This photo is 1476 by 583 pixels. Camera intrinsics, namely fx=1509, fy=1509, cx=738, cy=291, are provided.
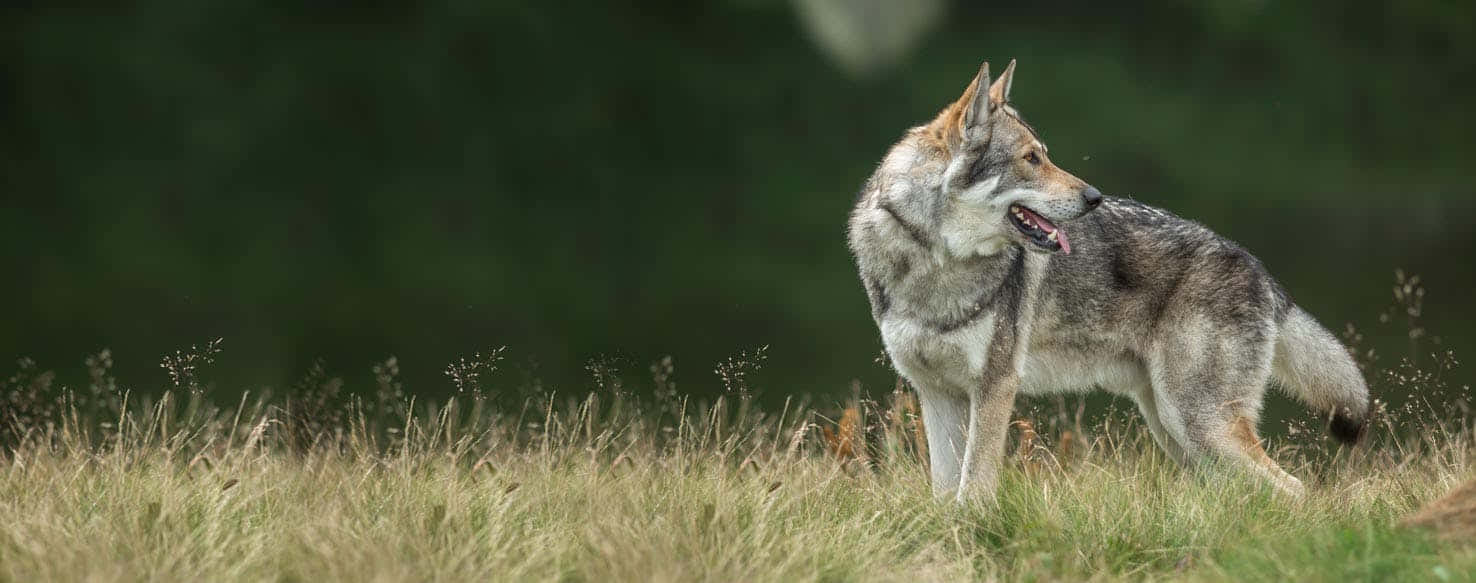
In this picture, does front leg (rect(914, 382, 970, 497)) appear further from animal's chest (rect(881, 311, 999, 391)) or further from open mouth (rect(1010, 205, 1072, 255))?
open mouth (rect(1010, 205, 1072, 255))

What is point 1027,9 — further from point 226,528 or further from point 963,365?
point 226,528

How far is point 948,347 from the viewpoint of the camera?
→ 5.20 m

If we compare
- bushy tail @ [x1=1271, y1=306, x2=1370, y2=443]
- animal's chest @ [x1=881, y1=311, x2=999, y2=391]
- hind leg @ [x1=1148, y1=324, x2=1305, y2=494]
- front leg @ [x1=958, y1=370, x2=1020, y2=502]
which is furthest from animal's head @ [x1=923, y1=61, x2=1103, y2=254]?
bushy tail @ [x1=1271, y1=306, x2=1370, y2=443]

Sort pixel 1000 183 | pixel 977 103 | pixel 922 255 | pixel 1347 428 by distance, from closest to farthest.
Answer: pixel 977 103 < pixel 1000 183 < pixel 922 255 < pixel 1347 428

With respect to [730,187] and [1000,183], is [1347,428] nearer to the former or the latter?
[1000,183]

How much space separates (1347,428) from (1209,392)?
71 centimetres

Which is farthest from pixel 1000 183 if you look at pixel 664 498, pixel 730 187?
pixel 730 187

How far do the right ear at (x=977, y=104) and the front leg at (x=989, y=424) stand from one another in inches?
34.7

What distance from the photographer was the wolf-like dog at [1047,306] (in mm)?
5129

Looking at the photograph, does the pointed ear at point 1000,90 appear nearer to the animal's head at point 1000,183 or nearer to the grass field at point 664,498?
the animal's head at point 1000,183

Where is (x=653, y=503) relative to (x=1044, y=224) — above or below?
below

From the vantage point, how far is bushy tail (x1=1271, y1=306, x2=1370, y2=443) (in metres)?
5.79

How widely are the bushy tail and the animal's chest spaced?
135 cm

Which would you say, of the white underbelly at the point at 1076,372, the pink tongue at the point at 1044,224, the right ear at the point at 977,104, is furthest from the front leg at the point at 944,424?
the right ear at the point at 977,104
